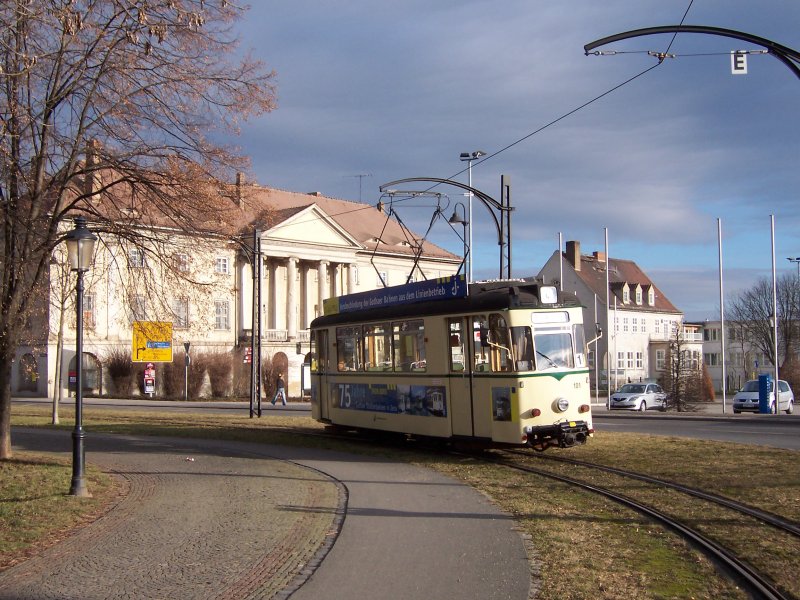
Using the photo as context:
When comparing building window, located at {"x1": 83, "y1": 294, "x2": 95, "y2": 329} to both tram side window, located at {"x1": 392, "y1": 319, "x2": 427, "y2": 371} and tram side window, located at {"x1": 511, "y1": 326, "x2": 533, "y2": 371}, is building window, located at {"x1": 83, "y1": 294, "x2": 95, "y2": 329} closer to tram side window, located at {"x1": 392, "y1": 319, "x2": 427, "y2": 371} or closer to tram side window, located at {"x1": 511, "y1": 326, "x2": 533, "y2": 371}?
tram side window, located at {"x1": 392, "y1": 319, "x2": 427, "y2": 371}

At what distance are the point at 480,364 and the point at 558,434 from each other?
1.91 meters

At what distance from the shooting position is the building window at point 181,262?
1545 cm

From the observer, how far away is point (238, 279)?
→ 6969 cm

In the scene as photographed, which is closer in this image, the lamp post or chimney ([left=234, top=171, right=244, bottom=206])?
the lamp post

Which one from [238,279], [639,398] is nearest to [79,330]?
[639,398]

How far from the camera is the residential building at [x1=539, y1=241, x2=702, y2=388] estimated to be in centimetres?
7812

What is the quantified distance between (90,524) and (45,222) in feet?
20.8

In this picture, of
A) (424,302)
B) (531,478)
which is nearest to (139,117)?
(424,302)

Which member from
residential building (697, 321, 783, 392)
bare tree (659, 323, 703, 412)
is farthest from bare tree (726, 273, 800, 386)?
bare tree (659, 323, 703, 412)

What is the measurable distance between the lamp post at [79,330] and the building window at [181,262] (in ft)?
7.51

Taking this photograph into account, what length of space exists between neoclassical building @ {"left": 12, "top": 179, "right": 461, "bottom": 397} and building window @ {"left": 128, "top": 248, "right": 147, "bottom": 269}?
3 cm

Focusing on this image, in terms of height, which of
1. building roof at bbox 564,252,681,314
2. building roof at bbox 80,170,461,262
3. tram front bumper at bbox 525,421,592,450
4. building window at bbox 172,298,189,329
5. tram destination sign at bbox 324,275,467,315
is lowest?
tram front bumper at bbox 525,421,592,450

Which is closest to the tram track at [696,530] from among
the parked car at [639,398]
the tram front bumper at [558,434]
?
the tram front bumper at [558,434]

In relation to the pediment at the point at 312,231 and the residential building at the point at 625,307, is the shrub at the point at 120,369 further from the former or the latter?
the residential building at the point at 625,307
